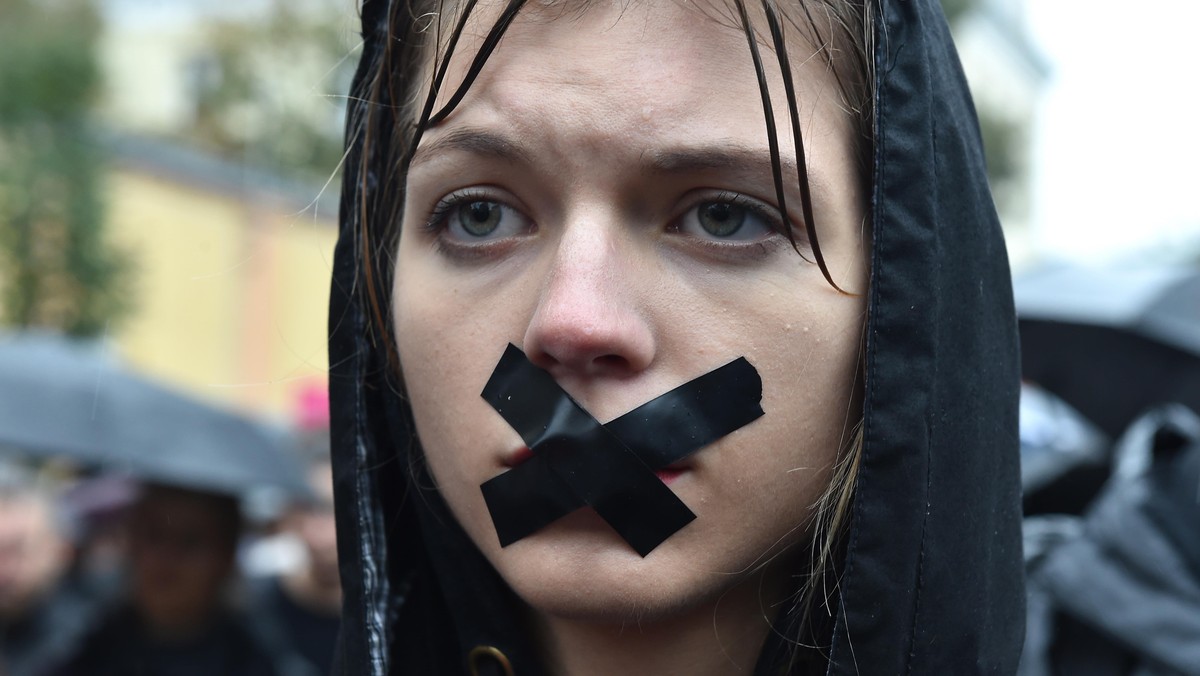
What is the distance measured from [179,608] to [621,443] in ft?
11.5

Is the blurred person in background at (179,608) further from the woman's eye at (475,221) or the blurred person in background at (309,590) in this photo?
the woman's eye at (475,221)

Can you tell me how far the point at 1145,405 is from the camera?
4172mm

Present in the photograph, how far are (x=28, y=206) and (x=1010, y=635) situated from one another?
729 inches

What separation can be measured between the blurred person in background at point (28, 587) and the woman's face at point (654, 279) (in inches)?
145

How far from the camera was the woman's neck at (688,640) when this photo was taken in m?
1.60

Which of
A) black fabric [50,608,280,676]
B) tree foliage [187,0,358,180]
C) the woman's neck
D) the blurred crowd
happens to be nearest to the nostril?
the woman's neck

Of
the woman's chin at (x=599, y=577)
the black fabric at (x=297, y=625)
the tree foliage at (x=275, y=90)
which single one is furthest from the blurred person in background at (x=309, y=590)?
the tree foliage at (x=275, y=90)

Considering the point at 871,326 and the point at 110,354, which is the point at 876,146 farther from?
the point at 110,354

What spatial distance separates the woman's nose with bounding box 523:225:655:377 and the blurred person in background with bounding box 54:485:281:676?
3.25m

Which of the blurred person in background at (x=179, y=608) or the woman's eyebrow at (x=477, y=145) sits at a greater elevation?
the woman's eyebrow at (x=477, y=145)

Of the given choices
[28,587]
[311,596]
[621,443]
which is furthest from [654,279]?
[28,587]

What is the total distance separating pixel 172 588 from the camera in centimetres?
452

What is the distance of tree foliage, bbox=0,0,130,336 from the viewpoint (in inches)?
684

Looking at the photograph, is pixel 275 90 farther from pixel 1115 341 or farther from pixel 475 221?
pixel 475 221
